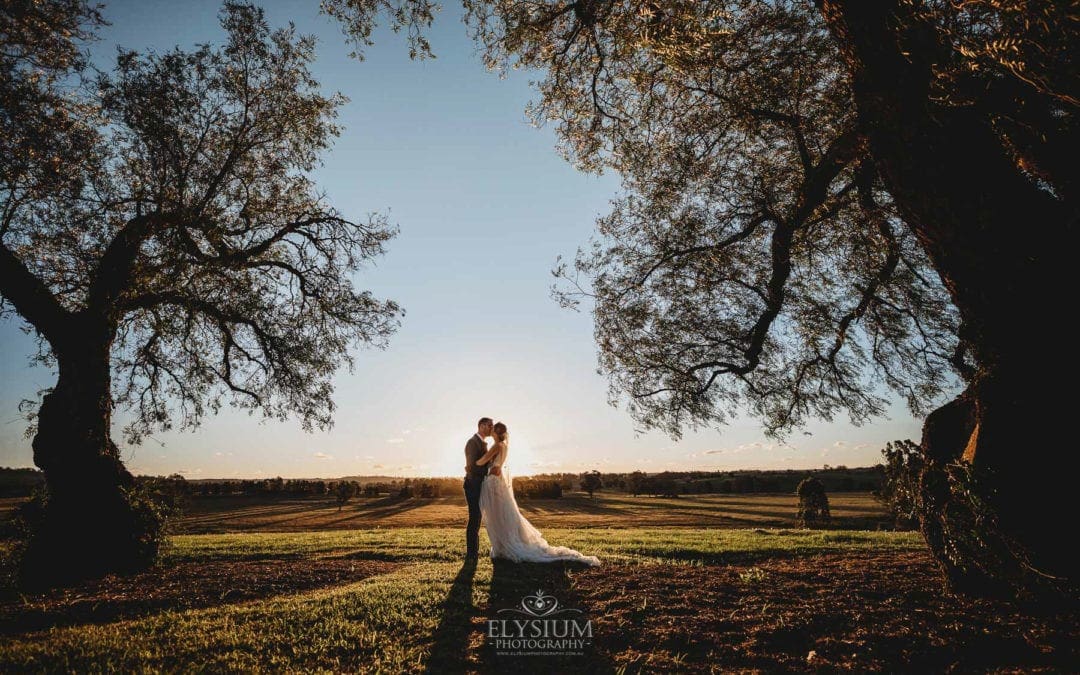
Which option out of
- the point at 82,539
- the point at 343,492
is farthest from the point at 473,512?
the point at 343,492

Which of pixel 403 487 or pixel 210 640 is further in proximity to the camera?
pixel 403 487

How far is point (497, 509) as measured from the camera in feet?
36.7

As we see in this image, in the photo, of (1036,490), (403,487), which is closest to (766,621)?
(1036,490)

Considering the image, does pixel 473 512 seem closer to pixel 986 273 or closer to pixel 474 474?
pixel 474 474

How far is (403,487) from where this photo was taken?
7081 centimetres

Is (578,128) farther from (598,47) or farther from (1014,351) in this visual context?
(1014,351)

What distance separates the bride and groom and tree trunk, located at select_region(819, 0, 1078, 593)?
677 cm

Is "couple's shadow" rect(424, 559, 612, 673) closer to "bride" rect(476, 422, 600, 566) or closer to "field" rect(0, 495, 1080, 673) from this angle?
"field" rect(0, 495, 1080, 673)

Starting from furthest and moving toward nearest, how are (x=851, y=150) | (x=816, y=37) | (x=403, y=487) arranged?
(x=403, y=487)
(x=816, y=37)
(x=851, y=150)

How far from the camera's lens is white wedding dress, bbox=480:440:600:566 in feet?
34.0

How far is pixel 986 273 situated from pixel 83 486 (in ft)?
52.7

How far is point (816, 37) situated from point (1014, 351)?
7.29 m

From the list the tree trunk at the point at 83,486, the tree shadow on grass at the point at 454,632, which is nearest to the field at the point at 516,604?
the tree shadow on grass at the point at 454,632

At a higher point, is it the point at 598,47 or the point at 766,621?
the point at 598,47
